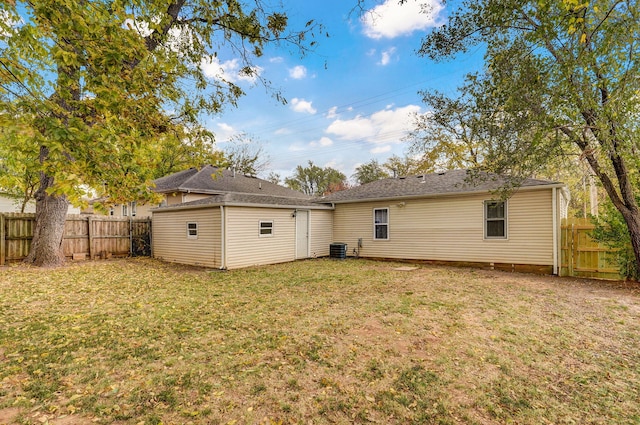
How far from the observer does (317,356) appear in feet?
11.5

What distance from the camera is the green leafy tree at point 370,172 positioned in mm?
35625

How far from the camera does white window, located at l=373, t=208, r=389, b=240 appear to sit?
12.7 metres

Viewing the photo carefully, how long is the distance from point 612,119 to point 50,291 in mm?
11937

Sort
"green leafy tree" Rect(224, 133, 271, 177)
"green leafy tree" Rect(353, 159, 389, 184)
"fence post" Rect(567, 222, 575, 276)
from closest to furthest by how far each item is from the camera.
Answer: "fence post" Rect(567, 222, 575, 276) < "green leafy tree" Rect(224, 133, 271, 177) < "green leafy tree" Rect(353, 159, 389, 184)

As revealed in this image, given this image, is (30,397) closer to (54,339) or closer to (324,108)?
(54,339)

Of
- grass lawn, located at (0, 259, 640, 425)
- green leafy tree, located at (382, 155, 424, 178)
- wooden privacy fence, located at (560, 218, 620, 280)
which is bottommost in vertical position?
grass lawn, located at (0, 259, 640, 425)

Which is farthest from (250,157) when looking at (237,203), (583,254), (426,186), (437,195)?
(583,254)

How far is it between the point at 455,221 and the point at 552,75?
6.15m

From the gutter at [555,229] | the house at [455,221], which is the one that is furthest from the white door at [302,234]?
the gutter at [555,229]

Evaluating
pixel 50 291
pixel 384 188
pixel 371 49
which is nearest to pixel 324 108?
pixel 384 188

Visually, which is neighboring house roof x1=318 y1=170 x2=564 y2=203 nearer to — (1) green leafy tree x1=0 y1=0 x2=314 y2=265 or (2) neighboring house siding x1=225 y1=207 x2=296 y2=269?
(2) neighboring house siding x1=225 y1=207 x2=296 y2=269

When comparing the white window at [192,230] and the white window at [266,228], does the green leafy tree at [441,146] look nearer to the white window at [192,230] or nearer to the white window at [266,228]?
the white window at [266,228]

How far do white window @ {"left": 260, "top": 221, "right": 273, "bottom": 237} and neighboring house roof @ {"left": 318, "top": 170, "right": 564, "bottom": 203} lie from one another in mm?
3589

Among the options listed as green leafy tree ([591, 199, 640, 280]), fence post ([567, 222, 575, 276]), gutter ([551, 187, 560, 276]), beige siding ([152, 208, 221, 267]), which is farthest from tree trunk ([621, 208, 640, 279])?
beige siding ([152, 208, 221, 267])
